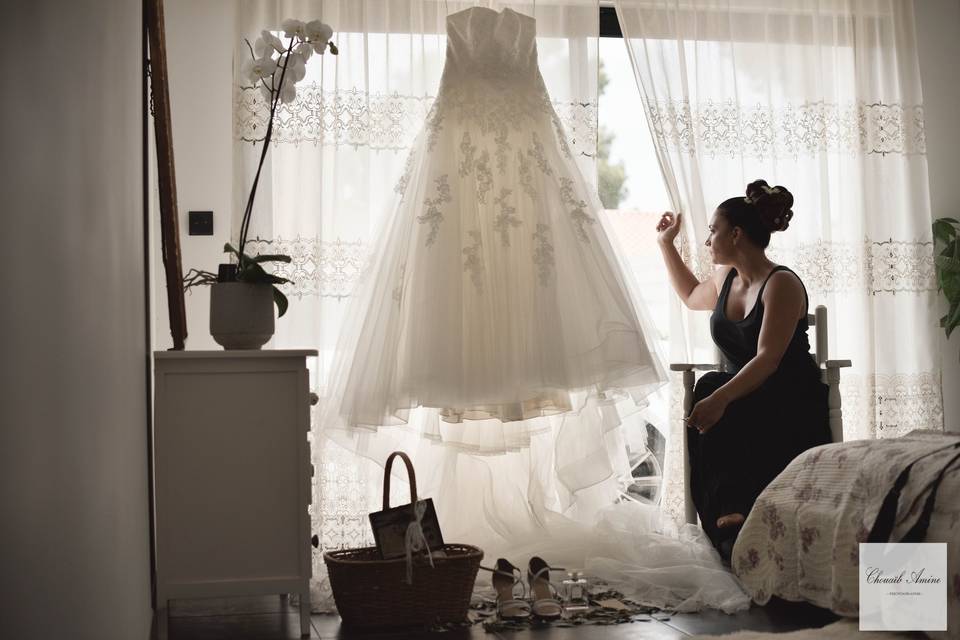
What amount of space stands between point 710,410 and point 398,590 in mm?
1133

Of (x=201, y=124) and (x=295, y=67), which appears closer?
(x=295, y=67)

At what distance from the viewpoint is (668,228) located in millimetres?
3611

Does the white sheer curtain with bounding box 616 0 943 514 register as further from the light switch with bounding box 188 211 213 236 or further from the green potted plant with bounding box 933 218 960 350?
the light switch with bounding box 188 211 213 236

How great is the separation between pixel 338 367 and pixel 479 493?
739mm

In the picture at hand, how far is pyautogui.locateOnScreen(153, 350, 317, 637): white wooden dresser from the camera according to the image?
227 cm

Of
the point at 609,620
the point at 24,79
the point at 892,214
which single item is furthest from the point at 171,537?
the point at 892,214

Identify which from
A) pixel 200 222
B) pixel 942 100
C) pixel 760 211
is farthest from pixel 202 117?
pixel 942 100

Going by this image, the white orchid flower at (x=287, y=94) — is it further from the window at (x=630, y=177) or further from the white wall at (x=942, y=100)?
the white wall at (x=942, y=100)

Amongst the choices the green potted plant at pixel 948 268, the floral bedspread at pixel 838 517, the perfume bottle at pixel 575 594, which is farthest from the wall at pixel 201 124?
the green potted plant at pixel 948 268

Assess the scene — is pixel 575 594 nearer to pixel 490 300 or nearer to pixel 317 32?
pixel 490 300

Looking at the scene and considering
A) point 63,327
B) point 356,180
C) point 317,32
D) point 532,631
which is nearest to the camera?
point 63,327

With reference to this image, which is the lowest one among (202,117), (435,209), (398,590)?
(398,590)

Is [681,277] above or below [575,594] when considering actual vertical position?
above

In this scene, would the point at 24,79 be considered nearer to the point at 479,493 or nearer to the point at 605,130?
the point at 479,493
